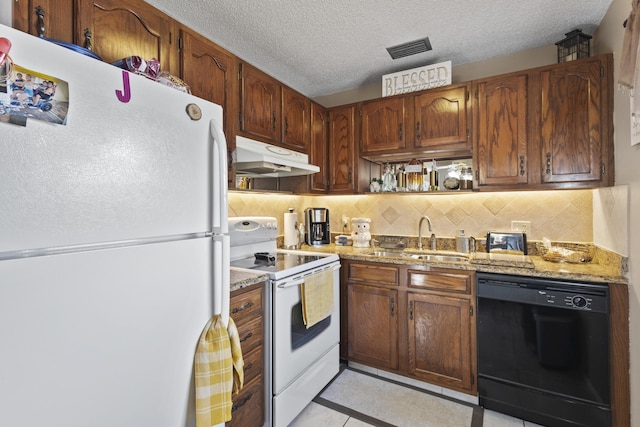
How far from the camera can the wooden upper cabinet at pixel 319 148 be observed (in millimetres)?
2791

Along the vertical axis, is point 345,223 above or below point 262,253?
above

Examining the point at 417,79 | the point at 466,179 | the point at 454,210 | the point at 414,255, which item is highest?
the point at 417,79

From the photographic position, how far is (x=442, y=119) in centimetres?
242

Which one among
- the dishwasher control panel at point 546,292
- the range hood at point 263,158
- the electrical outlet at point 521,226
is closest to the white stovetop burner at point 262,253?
the range hood at point 263,158

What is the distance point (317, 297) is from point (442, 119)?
1722 millimetres

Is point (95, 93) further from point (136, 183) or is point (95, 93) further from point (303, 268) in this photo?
point (303, 268)

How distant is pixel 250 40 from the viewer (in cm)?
221

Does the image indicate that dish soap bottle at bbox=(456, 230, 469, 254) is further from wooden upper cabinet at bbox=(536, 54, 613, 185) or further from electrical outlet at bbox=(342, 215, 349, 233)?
electrical outlet at bbox=(342, 215, 349, 233)

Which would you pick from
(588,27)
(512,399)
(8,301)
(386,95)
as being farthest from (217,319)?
(588,27)

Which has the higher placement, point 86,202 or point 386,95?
point 386,95

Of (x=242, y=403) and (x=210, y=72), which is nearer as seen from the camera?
(x=242, y=403)

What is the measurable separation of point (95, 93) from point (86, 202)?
315 mm

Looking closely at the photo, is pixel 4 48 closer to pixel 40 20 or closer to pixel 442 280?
pixel 40 20

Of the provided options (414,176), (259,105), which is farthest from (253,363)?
(414,176)
